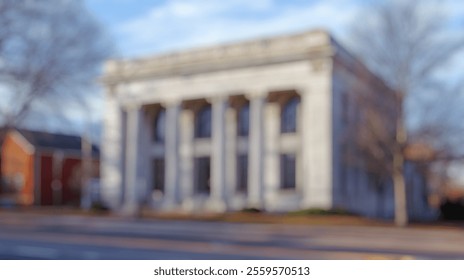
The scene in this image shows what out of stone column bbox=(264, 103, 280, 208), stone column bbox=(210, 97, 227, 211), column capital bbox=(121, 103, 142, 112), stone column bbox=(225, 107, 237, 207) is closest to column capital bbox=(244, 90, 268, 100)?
stone column bbox=(264, 103, 280, 208)

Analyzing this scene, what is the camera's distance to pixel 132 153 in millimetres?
29531

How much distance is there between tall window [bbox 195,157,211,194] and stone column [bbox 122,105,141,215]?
333cm

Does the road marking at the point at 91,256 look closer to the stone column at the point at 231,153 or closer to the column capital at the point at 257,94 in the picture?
the column capital at the point at 257,94

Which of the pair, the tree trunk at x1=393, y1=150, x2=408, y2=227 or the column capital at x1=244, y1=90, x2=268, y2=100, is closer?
the tree trunk at x1=393, y1=150, x2=408, y2=227

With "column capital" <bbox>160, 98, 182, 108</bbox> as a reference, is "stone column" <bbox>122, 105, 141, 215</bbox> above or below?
below

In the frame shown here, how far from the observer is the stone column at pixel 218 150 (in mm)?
26734

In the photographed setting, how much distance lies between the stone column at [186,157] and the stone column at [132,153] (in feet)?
8.25

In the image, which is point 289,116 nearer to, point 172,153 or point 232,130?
point 232,130

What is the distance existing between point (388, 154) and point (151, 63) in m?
12.6

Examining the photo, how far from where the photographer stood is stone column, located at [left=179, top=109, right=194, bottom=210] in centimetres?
2804

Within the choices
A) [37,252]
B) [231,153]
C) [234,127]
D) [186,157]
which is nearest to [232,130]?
[234,127]

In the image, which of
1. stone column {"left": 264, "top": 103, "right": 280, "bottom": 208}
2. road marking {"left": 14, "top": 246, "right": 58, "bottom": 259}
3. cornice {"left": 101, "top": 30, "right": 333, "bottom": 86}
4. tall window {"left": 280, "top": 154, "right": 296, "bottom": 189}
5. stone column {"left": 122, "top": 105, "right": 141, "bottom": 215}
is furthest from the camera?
stone column {"left": 122, "top": 105, "right": 141, "bottom": 215}

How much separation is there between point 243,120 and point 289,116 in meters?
2.67

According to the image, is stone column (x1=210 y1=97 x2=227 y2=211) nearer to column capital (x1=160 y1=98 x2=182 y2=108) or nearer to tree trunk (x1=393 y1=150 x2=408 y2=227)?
column capital (x1=160 y1=98 x2=182 y2=108)
